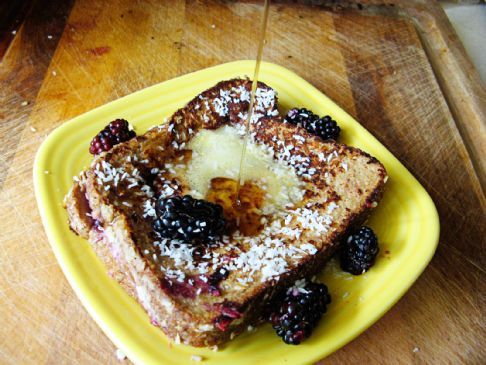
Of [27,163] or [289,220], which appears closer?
[289,220]

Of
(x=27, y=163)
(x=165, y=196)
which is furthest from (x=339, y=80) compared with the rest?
(x=27, y=163)

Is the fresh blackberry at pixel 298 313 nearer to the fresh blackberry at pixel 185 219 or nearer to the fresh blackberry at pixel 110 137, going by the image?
the fresh blackberry at pixel 185 219

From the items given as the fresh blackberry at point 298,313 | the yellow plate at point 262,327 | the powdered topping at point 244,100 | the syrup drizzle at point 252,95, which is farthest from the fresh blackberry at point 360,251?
the powdered topping at point 244,100

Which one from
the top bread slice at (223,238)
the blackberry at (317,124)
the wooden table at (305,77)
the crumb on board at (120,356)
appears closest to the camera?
the top bread slice at (223,238)

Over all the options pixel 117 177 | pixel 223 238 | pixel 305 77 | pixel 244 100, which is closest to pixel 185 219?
pixel 223 238

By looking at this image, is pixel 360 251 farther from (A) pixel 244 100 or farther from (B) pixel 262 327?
(A) pixel 244 100

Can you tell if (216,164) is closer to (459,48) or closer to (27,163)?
(27,163)

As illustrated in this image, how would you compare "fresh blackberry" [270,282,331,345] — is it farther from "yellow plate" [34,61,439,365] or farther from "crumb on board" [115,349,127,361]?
"crumb on board" [115,349,127,361]
